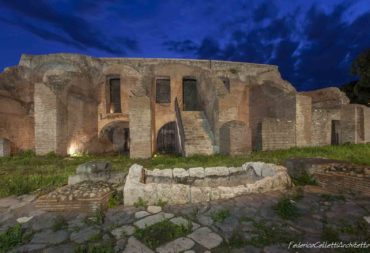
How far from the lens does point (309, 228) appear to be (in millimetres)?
2768

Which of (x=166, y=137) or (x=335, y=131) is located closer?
(x=335, y=131)

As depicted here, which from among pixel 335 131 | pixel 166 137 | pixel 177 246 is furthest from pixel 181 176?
pixel 166 137

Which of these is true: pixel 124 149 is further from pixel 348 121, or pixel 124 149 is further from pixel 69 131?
pixel 348 121

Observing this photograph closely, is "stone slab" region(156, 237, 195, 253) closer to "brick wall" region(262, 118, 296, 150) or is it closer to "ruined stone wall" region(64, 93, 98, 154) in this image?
"brick wall" region(262, 118, 296, 150)

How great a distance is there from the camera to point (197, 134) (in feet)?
38.0

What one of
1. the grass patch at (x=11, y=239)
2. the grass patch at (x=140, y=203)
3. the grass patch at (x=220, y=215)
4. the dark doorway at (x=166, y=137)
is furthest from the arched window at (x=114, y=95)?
the grass patch at (x=220, y=215)

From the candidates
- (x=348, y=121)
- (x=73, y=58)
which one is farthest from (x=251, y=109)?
(x=73, y=58)

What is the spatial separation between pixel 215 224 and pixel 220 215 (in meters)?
0.21

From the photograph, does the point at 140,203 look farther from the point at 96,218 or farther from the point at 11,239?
the point at 11,239

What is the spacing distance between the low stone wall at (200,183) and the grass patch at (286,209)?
0.66 m

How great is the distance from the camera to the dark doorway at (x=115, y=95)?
16312mm

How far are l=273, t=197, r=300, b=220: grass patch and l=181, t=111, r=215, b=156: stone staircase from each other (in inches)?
292

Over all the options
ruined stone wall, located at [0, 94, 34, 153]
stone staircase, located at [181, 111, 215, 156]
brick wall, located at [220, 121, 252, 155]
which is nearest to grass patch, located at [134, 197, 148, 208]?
brick wall, located at [220, 121, 252, 155]

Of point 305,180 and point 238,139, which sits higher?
point 238,139
